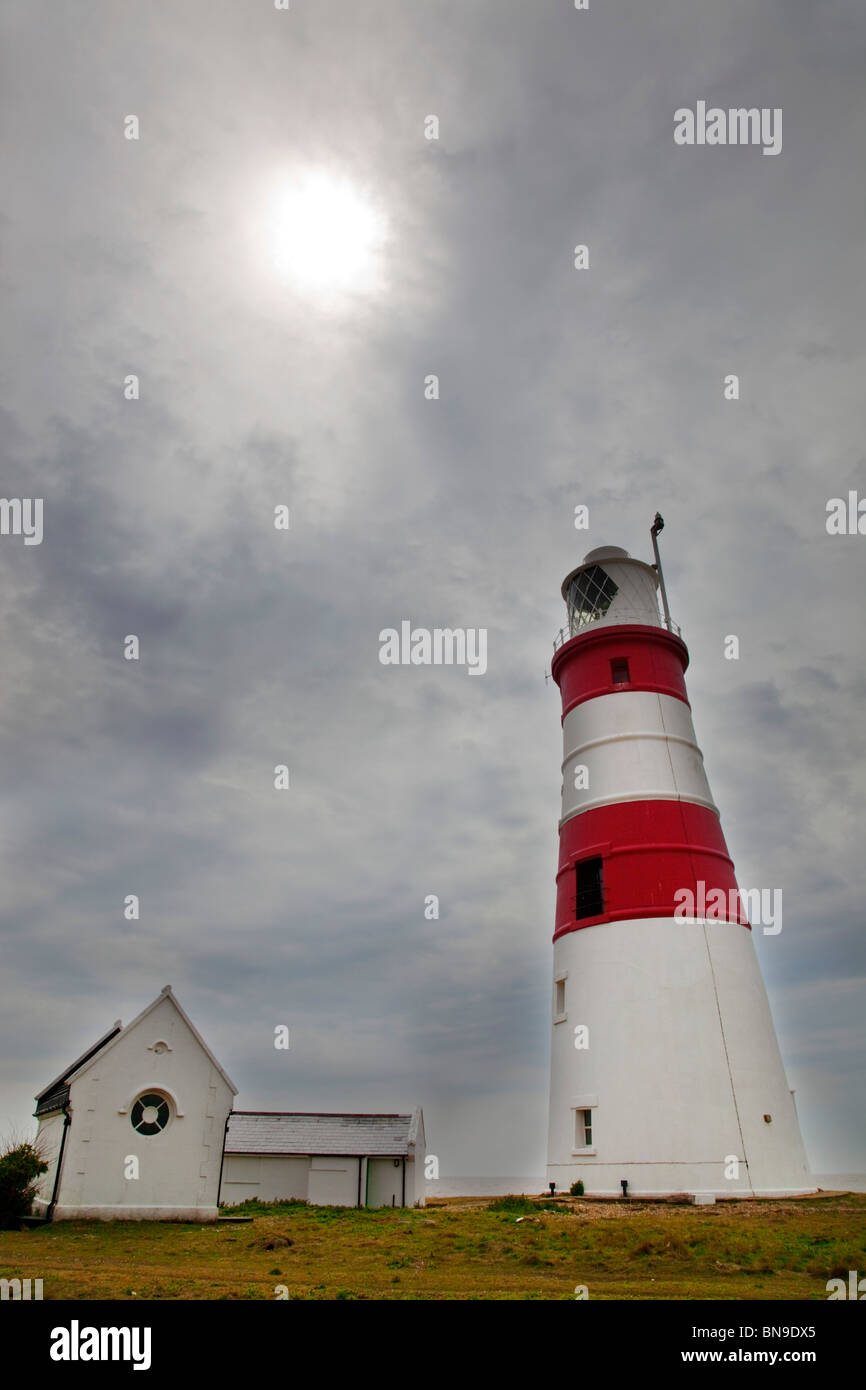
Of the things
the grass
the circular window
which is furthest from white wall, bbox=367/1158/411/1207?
the circular window

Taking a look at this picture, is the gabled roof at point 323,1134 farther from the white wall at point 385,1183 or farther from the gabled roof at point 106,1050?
the gabled roof at point 106,1050

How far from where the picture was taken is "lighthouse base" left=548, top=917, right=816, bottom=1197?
24.2 metres

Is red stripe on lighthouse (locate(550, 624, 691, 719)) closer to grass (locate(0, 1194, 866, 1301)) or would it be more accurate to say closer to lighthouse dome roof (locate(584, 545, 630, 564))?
lighthouse dome roof (locate(584, 545, 630, 564))

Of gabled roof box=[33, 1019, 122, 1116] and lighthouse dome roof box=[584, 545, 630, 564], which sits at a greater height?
lighthouse dome roof box=[584, 545, 630, 564]

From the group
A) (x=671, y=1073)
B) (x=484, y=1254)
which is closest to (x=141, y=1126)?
(x=484, y=1254)

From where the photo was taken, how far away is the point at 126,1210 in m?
24.4

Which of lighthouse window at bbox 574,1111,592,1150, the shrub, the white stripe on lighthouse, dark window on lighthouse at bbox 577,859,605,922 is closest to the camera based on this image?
the shrub

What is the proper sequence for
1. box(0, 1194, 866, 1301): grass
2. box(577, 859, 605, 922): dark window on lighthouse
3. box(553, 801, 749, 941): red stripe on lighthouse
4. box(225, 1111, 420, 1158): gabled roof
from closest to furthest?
box(0, 1194, 866, 1301): grass, box(553, 801, 749, 941): red stripe on lighthouse, box(577, 859, 605, 922): dark window on lighthouse, box(225, 1111, 420, 1158): gabled roof

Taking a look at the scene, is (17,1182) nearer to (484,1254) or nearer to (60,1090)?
(60,1090)

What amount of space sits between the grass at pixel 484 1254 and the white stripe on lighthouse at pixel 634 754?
12500mm

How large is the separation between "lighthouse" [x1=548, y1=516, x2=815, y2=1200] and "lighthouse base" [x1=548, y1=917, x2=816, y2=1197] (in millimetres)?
44

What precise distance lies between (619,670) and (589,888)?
27.8ft
